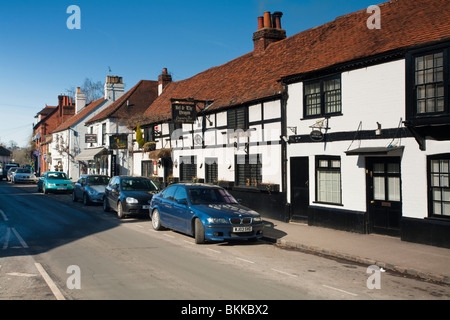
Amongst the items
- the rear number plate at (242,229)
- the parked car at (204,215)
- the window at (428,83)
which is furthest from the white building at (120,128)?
the window at (428,83)

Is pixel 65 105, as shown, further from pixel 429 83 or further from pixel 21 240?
pixel 429 83

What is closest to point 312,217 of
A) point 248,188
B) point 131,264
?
point 248,188

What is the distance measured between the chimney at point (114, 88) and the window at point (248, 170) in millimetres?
26348

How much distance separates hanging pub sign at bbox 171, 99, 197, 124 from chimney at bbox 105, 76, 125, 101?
2271 cm

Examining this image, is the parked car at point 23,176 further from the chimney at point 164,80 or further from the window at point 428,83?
the window at point 428,83

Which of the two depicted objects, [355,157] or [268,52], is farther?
[268,52]

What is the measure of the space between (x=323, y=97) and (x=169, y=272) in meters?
8.97

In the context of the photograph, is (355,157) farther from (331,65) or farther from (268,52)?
(268,52)

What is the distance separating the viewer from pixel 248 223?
10.7 meters

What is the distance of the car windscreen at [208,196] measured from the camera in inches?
458

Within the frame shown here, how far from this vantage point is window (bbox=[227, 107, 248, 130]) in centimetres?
1795

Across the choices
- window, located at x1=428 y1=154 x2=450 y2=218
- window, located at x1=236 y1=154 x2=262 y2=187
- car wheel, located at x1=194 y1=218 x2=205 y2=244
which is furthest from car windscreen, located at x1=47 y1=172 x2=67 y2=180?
window, located at x1=428 y1=154 x2=450 y2=218

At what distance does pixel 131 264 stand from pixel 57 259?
173cm
